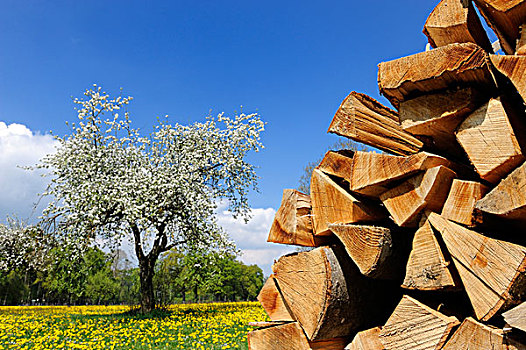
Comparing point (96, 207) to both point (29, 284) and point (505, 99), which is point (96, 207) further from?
point (29, 284)

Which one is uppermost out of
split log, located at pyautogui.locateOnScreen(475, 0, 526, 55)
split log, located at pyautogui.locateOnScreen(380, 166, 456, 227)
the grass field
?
split log, located at pyautogui.locateOnScreen(475, 0, 526, 55)

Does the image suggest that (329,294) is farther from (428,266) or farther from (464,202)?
(464,202)

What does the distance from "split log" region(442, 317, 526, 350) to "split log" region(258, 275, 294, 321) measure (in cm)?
102

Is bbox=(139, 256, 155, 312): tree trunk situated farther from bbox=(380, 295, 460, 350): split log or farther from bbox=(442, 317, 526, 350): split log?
bbox=(442, 317, 526, 350): split log

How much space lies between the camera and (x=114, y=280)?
99.6 feet

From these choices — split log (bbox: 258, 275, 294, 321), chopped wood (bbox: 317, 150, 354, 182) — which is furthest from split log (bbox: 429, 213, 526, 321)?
split log (bbox: 258, 275, 294, 321)

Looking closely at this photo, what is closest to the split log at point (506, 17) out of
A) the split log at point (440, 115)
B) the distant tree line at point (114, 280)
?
the split log at point (440, 115)

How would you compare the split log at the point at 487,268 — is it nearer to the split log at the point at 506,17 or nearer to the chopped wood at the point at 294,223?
the chopped wood at the point at 294,223

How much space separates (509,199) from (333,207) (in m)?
0.87

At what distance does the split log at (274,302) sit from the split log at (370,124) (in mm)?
1143

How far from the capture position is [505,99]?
1799 mm

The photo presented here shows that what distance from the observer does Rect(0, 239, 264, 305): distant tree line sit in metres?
14.4

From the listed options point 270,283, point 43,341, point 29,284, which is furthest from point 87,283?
point 270,283

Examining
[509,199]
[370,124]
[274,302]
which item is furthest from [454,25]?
[274,302]
